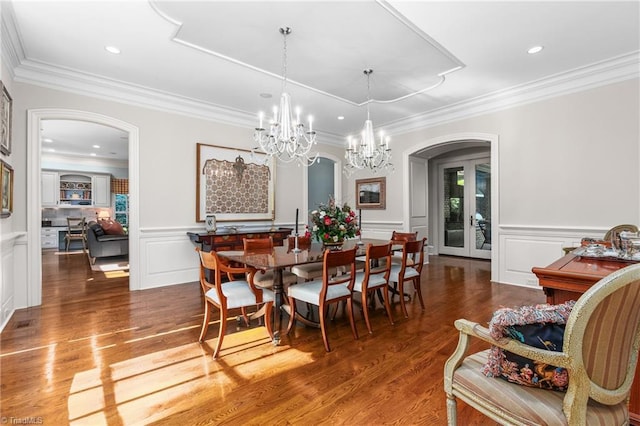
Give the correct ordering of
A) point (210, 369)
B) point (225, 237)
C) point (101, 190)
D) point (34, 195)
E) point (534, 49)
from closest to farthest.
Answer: point (210, 369) → point (534, 49) → point (34, 195) → point (225, 237) → point (101, 190)

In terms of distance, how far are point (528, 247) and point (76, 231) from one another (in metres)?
11.3

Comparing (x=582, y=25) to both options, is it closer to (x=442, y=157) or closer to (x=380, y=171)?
(x=380, y=171)

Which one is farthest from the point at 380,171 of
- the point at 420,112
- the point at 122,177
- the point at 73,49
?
the point at 122,177

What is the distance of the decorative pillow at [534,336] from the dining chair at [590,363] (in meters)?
0.02

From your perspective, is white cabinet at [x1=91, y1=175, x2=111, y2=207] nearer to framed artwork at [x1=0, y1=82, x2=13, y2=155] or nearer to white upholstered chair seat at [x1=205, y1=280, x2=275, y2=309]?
framed artwork at [x1=0, y1=82, x2=13, y2=155]

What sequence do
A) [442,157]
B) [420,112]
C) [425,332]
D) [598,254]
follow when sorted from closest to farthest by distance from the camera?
1. [598,254]
2. [425,332]
3. [420,112]
4. [442,157]

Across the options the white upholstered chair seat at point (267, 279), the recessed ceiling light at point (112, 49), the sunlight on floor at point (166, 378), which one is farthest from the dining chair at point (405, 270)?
the recessed ceiling light at point (112, 49)

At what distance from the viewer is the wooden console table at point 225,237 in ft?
15.0

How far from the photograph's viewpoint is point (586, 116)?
159 inches

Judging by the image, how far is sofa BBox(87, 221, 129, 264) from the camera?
23.1 feet

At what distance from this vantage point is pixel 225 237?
4.72m

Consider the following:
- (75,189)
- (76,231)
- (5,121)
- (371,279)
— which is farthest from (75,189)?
(371,279)

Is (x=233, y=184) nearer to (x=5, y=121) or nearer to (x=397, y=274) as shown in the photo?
(x=5, y=121)

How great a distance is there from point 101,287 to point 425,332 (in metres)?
4.65
